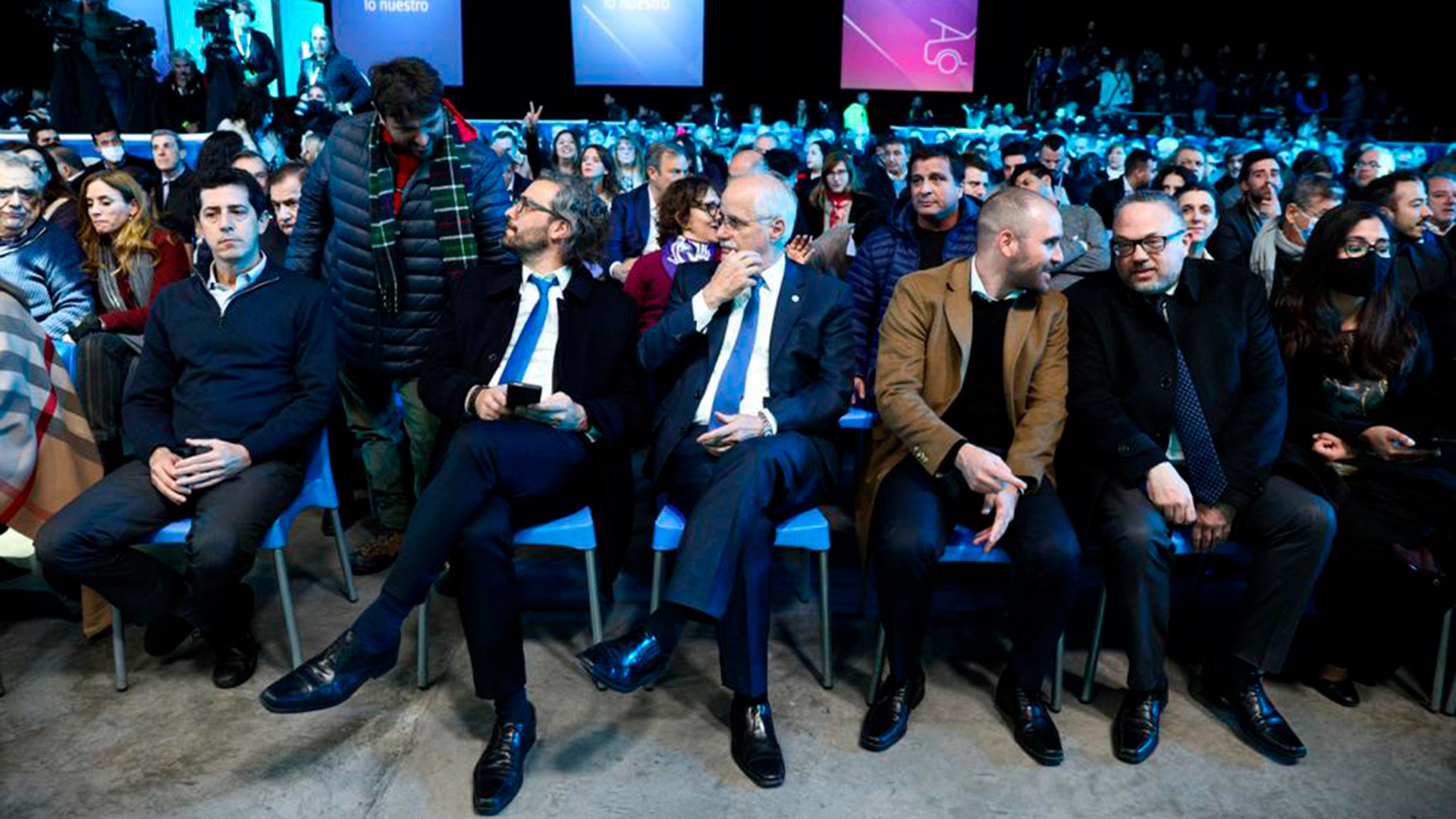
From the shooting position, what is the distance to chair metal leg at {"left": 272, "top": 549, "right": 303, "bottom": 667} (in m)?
2.53

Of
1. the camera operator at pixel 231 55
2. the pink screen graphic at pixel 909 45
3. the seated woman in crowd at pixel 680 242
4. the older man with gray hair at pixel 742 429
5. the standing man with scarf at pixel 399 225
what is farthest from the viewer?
the pink screen graphic at pixel 909 45

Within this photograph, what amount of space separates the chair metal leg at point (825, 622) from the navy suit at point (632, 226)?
8.23 feet

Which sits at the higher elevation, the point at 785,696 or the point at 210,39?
the point at 210,39

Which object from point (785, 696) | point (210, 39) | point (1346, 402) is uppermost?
point (210, 39)

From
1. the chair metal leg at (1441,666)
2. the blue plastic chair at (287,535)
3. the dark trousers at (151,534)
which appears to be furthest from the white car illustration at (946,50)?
the dark trousers at (151,534)

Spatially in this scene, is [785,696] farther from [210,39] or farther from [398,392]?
[210,39]

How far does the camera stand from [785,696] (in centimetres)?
252

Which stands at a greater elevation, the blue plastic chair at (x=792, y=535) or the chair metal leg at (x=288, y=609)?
the blue plastic chair at (x=792, y=535)

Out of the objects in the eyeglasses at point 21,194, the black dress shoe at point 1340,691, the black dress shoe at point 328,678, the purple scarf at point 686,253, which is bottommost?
the black dress shoe at point 1340,691

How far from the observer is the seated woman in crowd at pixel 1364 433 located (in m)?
2.47

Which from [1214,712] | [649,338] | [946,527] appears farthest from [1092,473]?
[649,338]

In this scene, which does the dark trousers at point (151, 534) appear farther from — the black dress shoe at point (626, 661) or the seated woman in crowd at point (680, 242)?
the seated woman in crowd at point (680, 242)

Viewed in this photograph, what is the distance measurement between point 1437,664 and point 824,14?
15.9 meters

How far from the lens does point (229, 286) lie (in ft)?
8.86
